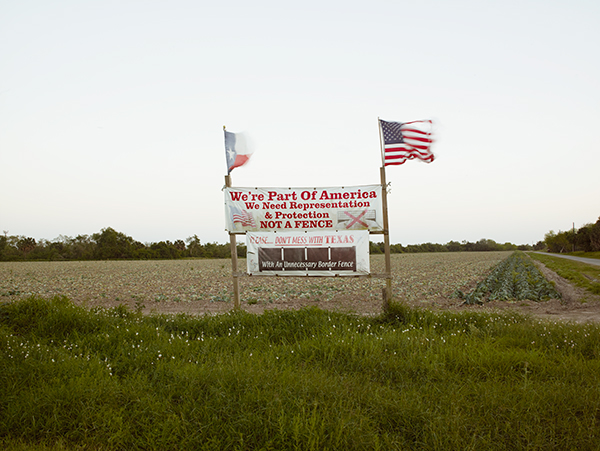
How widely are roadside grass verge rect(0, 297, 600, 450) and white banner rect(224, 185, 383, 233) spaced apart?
285 centimetres

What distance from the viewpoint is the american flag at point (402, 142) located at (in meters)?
8.44

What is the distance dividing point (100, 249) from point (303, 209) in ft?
300

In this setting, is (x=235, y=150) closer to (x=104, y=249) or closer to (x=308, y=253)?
(x=308, y=253)

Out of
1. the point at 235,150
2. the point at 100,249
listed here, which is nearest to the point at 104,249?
the point at 100,249

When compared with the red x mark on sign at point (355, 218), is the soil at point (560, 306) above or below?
below

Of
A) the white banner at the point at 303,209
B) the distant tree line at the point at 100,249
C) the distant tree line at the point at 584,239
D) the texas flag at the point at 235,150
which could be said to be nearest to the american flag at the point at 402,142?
the white banner at the point at 303,209

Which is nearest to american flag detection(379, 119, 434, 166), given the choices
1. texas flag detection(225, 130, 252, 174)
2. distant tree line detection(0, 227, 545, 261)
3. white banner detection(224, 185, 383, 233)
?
white banner detection(224, 185, 383, 233)

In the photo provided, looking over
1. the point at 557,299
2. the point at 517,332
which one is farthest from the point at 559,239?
the point at 517,332

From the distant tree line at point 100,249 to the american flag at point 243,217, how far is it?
265 ft

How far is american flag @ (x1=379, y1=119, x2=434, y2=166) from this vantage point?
8.44 metres

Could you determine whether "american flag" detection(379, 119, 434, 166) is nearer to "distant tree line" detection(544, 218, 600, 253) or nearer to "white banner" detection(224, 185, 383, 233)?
"white banner" detection(224, 185, 383, 233)

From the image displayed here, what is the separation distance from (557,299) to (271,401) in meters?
13.0

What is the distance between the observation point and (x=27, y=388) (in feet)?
13.5

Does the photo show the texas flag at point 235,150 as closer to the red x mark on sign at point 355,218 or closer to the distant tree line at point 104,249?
the red x mark on sign at point 355,218
